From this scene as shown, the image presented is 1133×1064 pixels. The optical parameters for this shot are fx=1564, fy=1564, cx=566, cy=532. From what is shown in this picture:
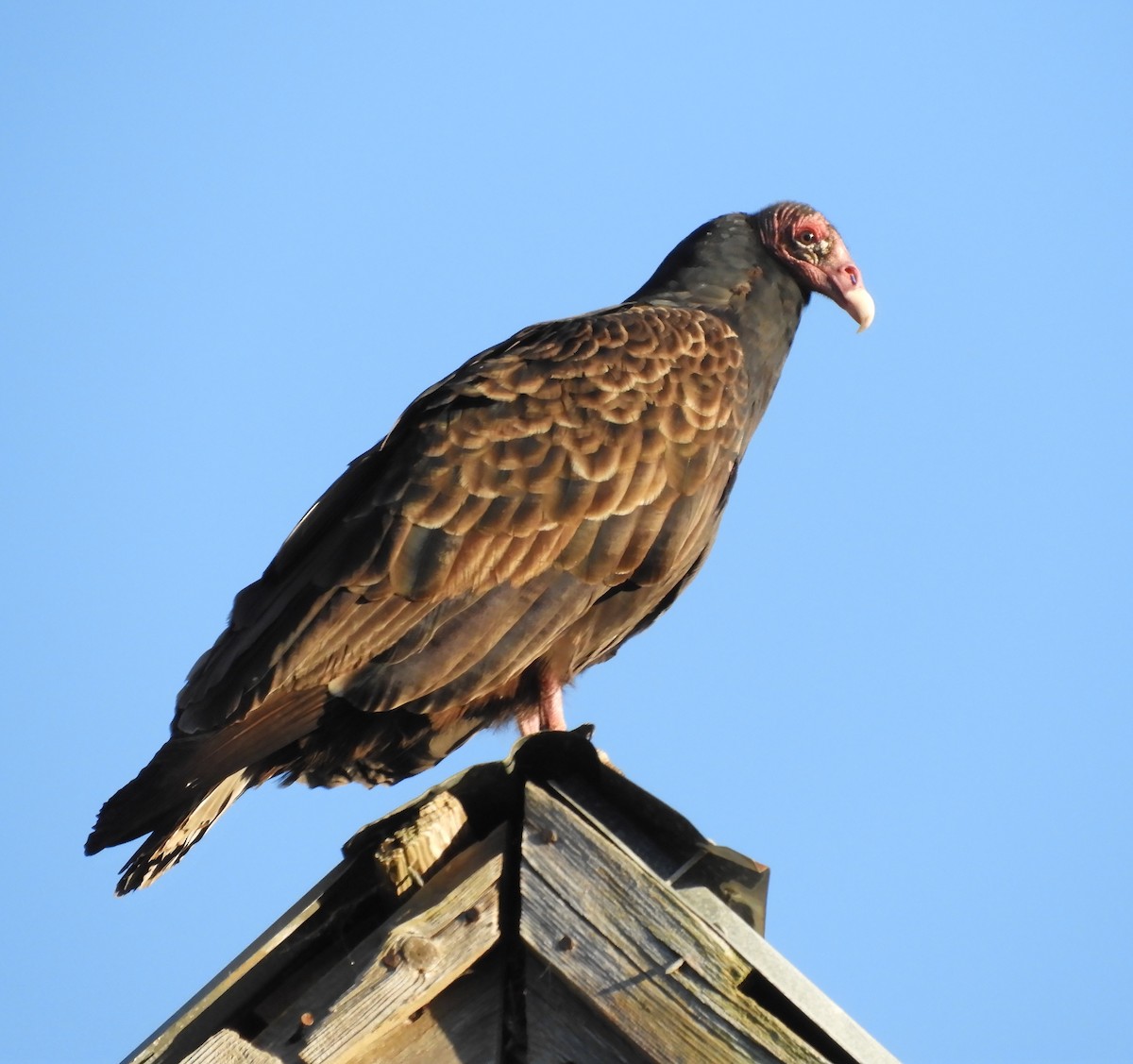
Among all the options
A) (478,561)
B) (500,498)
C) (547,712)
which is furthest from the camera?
(547,712)

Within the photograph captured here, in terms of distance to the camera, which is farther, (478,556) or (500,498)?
(500,498)

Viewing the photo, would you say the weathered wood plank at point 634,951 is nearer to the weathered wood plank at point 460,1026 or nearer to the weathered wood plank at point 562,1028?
the weathered wood plank at point 562,1028

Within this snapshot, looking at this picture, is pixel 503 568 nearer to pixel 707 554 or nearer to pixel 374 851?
pixel 707 554

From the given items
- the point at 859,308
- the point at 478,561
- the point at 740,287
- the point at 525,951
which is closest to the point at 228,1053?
the point at 525,951

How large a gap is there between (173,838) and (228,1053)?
3.54ft

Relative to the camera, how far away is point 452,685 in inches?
167

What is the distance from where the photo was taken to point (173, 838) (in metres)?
3.75

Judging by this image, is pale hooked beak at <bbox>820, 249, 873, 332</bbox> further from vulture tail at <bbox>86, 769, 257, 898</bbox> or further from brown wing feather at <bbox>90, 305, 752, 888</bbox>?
vulture tail at <bbox>86, 769, 257, 898</bbox>

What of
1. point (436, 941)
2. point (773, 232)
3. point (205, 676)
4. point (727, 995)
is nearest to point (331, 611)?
point (205, 676)

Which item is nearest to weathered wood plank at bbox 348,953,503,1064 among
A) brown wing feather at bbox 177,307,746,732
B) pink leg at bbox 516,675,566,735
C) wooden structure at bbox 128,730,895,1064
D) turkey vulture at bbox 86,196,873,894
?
wooden structure at bbox 128,730,895,1064

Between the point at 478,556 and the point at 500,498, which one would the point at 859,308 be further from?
the point at 478,556

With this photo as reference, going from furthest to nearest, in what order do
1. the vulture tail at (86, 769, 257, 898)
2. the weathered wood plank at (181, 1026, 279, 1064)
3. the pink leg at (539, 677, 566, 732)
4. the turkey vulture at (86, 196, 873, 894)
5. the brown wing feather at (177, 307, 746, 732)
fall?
1. the pink leg at (539, 677, 566, 732)
2. the brown wing feather at (177, 307, 746, 732)
3. the turkey vulture at (86, 196, 873, 894)
4. the vulture tail at (86, 769, 257, 898)
5. the weathered wood plank at (181, 1026, 279, 1064)

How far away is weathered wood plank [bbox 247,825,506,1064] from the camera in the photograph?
2.74m

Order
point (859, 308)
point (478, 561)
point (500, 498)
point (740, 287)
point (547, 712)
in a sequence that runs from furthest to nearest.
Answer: point (859, 308)
point (740, 287)
point (547, 712)
point (500, 498)
point (478, 561)
